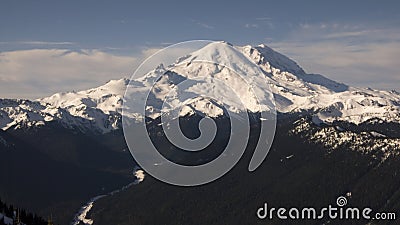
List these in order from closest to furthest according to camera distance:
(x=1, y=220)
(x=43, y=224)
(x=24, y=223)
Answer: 1. (x=1, y=220)
2. (x=24, y=223)
3. (x=43, y=224)

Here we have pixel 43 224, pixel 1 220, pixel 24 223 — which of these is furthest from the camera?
pixel 43 224

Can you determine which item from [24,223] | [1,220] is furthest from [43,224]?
[1,220]

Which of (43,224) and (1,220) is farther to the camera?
(43,224)

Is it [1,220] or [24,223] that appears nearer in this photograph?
[1,220]

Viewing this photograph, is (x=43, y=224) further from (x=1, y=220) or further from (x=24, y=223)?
(x=1, y=220)

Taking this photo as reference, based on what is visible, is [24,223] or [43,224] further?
[43,224]
